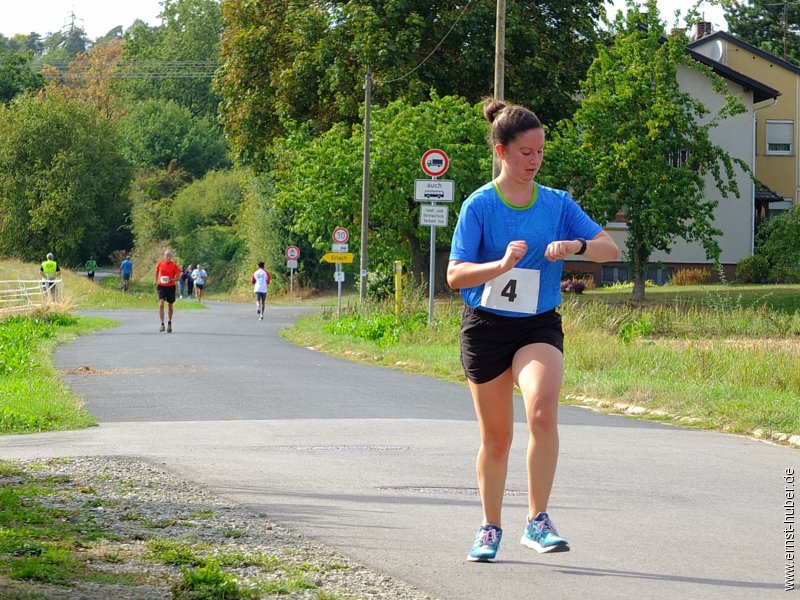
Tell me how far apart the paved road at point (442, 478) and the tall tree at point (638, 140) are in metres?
26.9

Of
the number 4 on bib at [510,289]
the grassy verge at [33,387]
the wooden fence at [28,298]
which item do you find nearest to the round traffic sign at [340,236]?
the wooden fence at [28,298]

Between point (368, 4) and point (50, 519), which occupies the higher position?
point (368, 4)

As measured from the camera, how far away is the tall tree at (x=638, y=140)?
4412 centimetres

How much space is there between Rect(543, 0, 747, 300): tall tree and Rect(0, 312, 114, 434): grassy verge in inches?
758

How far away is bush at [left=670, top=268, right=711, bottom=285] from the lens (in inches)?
2255

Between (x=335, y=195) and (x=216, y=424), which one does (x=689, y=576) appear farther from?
(x=335, y=195)

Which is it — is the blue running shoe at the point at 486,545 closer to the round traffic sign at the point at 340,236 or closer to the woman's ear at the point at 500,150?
the woman's ear at the point at 500,150

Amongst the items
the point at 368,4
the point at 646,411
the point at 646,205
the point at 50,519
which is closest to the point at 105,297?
the point at 368,4

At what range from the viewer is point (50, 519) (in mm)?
7086

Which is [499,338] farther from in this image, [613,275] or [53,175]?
[53,175]

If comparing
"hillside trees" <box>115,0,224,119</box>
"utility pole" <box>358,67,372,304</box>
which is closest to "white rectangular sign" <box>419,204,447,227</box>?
"utility pole" <box>358,67,372,304</box>

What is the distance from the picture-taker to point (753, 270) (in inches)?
2199

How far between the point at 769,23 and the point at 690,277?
1495 inches

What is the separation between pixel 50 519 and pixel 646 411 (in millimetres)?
8896
